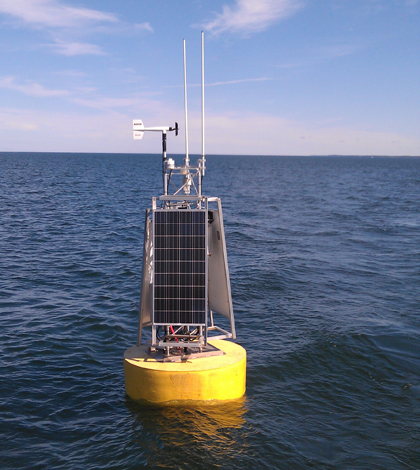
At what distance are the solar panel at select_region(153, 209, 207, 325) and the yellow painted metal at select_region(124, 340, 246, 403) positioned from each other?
0.94 m

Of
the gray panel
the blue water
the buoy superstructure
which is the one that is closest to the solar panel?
the buoy superstructure

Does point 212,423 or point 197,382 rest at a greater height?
point 197,382

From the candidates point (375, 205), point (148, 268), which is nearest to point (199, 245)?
point (148, 268)

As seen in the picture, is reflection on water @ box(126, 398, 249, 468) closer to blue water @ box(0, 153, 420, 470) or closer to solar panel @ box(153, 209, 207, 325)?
blue water @ box(0, 153, 420, 470)

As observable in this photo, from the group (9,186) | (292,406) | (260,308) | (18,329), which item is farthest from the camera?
(9,186)

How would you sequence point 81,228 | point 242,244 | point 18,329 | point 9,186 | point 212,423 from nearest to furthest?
point 212,423
point 18,329
point 242,244
point 81,228
point 9,186

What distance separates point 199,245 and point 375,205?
4703cm

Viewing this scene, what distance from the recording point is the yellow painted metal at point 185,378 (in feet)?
34.9

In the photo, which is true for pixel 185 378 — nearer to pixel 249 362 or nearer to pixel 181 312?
pixel 181 312

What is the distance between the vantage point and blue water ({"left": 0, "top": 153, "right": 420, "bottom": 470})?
10.1m

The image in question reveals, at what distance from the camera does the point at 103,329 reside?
16.8m

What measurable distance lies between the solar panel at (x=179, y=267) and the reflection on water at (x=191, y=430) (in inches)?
76.4

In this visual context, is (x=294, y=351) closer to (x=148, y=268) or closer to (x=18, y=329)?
(x=148, y=268)

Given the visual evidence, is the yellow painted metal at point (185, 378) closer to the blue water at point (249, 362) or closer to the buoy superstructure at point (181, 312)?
the buoy superstructure at point (181, 312)
